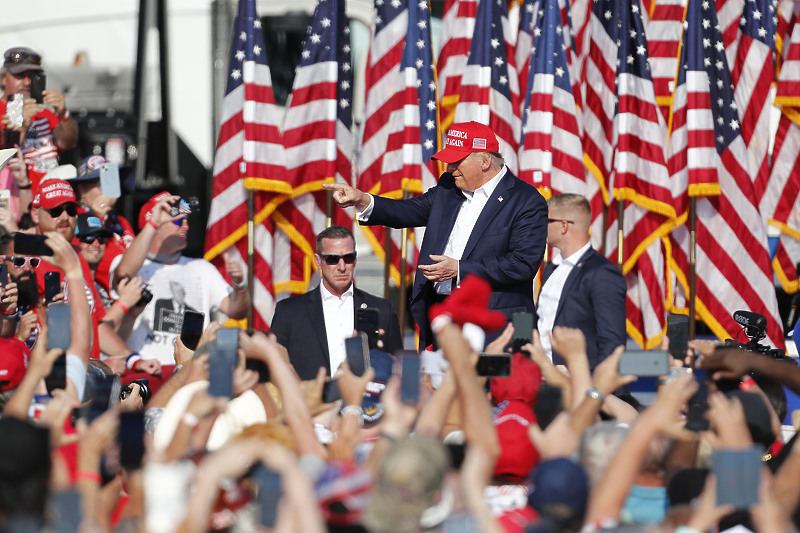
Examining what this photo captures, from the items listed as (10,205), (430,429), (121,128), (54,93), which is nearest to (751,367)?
(430,429)

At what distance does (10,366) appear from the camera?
4.11 m

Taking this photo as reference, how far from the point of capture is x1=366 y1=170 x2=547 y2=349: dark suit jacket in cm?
552

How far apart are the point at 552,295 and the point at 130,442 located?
3.24 meters

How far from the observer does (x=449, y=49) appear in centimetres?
888

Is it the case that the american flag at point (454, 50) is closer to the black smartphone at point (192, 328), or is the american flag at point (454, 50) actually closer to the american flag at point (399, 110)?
the american flag at point (399, 110)

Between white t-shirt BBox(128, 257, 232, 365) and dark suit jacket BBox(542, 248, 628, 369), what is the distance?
79.5 inches

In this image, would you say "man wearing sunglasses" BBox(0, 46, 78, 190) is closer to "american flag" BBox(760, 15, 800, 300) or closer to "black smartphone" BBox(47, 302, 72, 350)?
"black smartphone" BBox(47, 302, 72, 350)

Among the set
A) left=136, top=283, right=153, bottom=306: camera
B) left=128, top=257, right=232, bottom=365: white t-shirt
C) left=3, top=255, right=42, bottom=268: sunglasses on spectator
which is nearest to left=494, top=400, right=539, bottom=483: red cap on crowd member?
left=136, top=283, right=153, bottom=306: camera

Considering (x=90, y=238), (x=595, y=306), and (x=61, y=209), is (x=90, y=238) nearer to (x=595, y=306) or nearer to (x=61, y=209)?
(x=61, y=209)

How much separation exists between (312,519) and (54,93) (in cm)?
545

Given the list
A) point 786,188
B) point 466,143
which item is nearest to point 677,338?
point 466,143

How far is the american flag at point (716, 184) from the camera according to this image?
7988 mm

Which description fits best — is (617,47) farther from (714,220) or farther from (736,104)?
(714,220)

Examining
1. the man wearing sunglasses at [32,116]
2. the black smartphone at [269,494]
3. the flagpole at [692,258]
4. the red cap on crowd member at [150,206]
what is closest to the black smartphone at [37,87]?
the man wearing sunglasses at [32,116]
